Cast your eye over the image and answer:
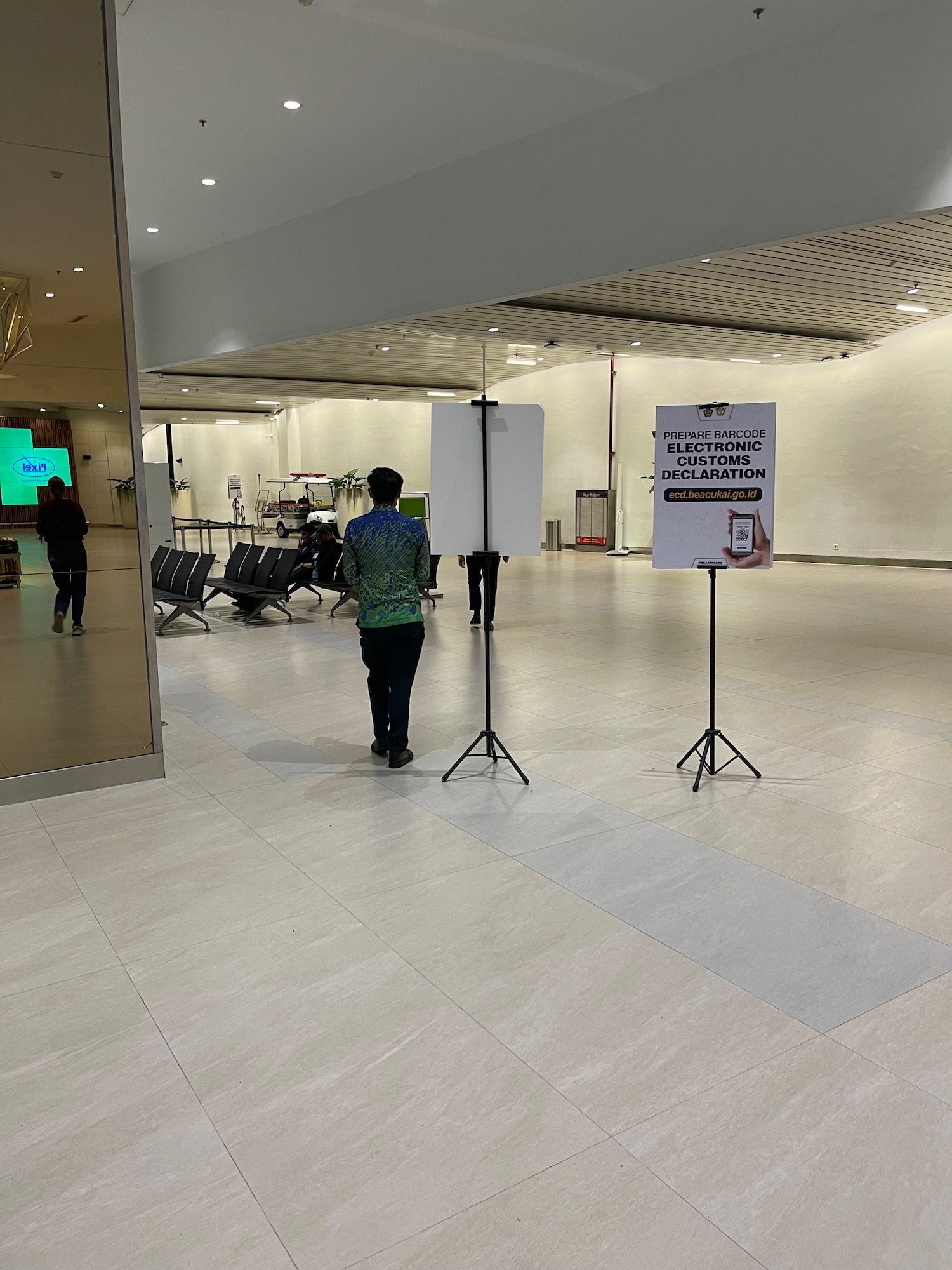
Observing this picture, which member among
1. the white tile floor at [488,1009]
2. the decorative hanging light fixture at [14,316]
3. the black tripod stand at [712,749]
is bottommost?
the white tile floor at [488,1009]

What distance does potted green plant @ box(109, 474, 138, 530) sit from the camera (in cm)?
544

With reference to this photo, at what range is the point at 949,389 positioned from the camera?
15469mm

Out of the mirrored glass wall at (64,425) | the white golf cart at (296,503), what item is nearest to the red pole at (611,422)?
the white golf cart at (296,503)

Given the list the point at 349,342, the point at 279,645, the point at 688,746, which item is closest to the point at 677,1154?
the point at 688,746

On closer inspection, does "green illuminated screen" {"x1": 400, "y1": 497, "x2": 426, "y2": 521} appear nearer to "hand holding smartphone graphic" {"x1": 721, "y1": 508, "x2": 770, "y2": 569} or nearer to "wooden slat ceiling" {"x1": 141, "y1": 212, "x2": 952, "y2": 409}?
"wooden slat ceiling" {"x1": 141, "y1": 212, "x2": 952, "y2": 409}

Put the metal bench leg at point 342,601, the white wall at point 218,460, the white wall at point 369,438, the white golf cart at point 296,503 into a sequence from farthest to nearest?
1. the white wall at point 218,460
2. the white golf cart at point 296,503
3. the white wall at point 369,438
4. the metal bench leg at point 342,601

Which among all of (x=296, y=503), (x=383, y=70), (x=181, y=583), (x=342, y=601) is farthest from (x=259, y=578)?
(x=296, y=503)

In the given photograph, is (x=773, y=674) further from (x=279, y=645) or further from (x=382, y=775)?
(x=279, y=645)

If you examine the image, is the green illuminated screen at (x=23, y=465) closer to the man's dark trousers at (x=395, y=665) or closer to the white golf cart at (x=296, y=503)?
Answer: the man's dark trousers at (x=395, y=665)

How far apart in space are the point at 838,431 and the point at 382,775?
14.6 metres

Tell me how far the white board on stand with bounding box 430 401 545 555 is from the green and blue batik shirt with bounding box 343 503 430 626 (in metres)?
0.18

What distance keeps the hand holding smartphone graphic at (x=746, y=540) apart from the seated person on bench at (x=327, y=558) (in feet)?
25.3

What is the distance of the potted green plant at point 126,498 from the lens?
17.8 feet

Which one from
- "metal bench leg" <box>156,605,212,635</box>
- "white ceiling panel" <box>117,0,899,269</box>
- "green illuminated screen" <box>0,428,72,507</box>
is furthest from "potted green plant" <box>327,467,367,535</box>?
"green illuminated screen" <box>0,428,72,507</box>
